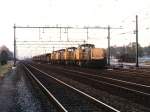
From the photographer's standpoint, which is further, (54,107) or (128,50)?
(128,50)

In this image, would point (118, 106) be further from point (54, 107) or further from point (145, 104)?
point (54, 107)

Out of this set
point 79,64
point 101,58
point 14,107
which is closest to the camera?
point 14,107

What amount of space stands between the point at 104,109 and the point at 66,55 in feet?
200

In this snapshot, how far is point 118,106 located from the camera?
14023 mm

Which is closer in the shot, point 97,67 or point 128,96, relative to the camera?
point 128,96

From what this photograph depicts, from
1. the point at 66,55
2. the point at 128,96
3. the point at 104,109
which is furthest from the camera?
the point at 66,55

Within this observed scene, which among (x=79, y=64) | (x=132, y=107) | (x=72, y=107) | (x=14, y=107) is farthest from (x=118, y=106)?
(x=79, y=64)

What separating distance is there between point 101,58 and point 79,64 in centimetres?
1061

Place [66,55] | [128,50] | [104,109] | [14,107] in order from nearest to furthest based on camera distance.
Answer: [104,109] → [14,107] → [66,55] → [128,50]

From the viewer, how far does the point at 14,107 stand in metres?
14.4

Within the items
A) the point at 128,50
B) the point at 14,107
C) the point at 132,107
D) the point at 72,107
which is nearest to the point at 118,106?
the point at 132,107

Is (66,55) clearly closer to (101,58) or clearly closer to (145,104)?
(101,58)

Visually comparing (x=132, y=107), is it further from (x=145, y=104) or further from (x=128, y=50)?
(x=128, y=50)

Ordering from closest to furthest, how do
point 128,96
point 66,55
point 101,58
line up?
point 128,96
point 101,58
point 66,55
